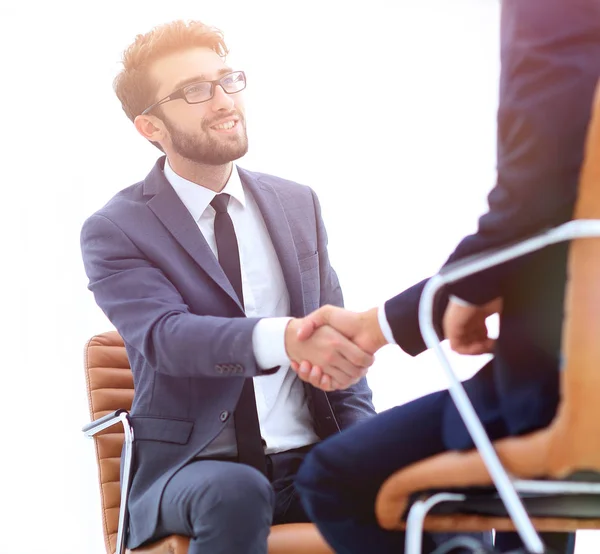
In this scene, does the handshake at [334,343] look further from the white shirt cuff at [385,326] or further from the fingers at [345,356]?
the white shirt cuff at [385,326]

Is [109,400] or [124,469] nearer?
[124,469]

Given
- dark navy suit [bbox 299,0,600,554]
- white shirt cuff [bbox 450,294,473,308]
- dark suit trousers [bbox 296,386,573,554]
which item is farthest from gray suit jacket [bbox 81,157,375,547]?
dark navy suit [bbox 299,0,600,554]

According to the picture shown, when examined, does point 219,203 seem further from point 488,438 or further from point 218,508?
point 488,438

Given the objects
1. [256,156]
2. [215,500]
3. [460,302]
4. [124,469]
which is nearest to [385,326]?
[460,302]

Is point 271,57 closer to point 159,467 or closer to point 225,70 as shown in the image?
point 225,70

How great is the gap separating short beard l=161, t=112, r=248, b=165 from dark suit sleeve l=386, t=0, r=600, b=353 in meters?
1.22

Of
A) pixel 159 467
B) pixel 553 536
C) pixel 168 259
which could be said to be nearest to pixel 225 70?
pixel 168 259

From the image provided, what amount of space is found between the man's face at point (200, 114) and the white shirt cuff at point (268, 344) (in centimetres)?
66

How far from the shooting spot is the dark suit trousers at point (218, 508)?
1.55m

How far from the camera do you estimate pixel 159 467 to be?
71.6 inches

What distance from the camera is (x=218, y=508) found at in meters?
1.57

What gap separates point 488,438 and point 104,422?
1.16 meters

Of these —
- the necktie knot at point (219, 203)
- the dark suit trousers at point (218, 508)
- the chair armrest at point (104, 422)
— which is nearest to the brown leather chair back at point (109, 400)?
the chair armrest at point (104, 422)

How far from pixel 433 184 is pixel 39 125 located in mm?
1794
